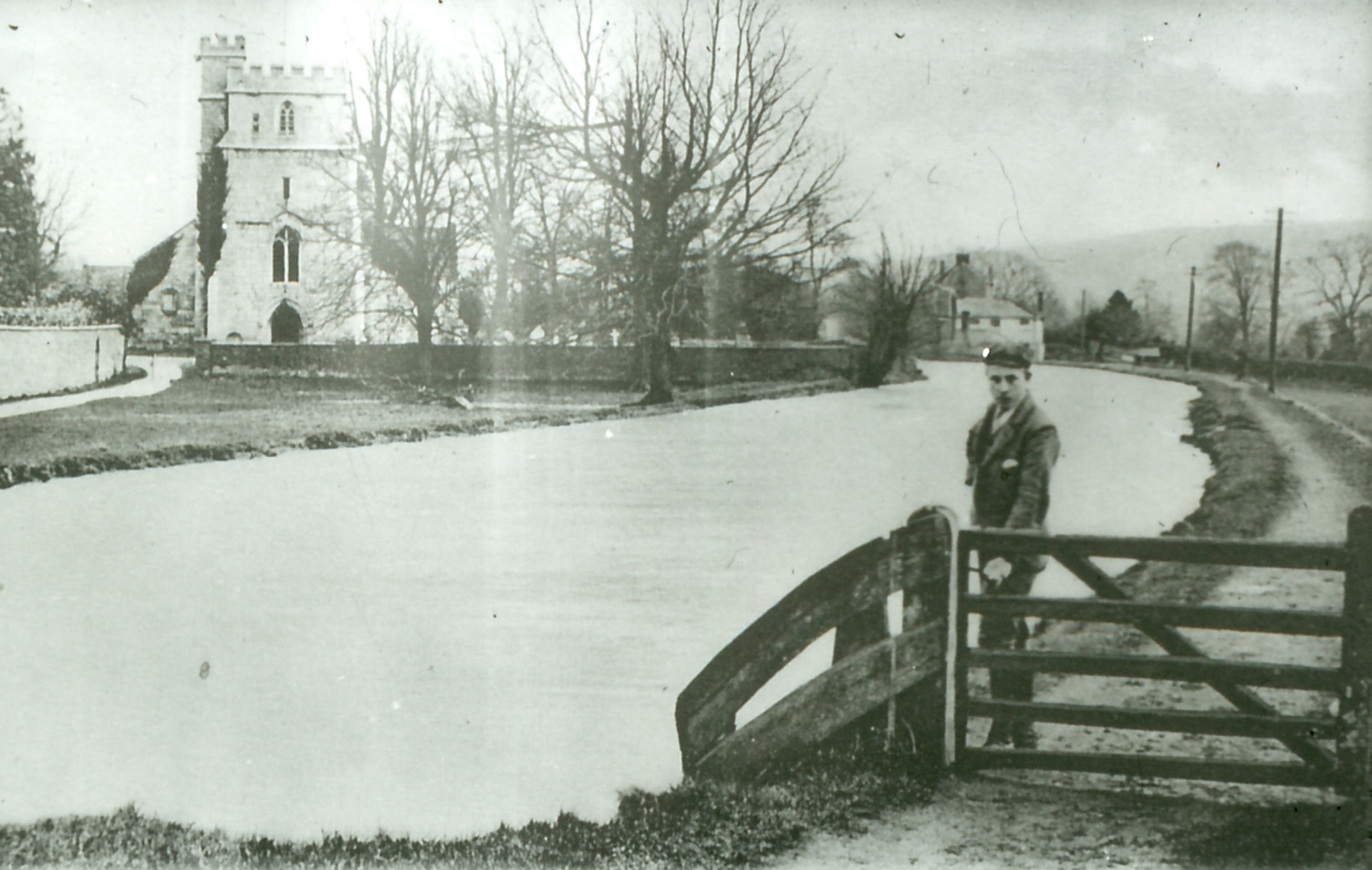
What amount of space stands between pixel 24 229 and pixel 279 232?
1530 millimetres

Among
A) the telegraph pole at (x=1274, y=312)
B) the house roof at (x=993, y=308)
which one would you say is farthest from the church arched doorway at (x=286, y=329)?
the telegraph pole at (x=1274, y=312)

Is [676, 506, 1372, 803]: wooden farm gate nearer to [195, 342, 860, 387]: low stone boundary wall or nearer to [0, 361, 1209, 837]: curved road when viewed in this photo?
[0, 361, 1209, 837]: curved road

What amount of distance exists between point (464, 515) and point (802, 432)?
2782mm

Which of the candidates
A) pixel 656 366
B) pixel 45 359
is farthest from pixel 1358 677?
pixel 45 359

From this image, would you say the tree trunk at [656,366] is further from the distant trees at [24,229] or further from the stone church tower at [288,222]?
the distant trees at [24,229]

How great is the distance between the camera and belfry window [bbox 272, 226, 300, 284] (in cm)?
753

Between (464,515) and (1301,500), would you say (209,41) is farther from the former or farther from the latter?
(1301,500)

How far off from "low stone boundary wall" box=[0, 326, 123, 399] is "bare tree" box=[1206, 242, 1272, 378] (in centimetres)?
697

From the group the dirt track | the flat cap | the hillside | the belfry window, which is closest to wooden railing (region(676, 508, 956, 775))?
the dirt track

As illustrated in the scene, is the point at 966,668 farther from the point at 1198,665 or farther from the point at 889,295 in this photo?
the point at 889,295

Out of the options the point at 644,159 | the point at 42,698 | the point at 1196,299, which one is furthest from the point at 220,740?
the point at 1196,299

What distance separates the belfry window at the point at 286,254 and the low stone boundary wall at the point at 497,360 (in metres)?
0.48

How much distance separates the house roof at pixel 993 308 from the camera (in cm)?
597

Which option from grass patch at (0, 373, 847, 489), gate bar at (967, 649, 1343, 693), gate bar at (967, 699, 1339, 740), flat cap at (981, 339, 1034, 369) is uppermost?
flat cap at (981, 339, 1034, 369)
